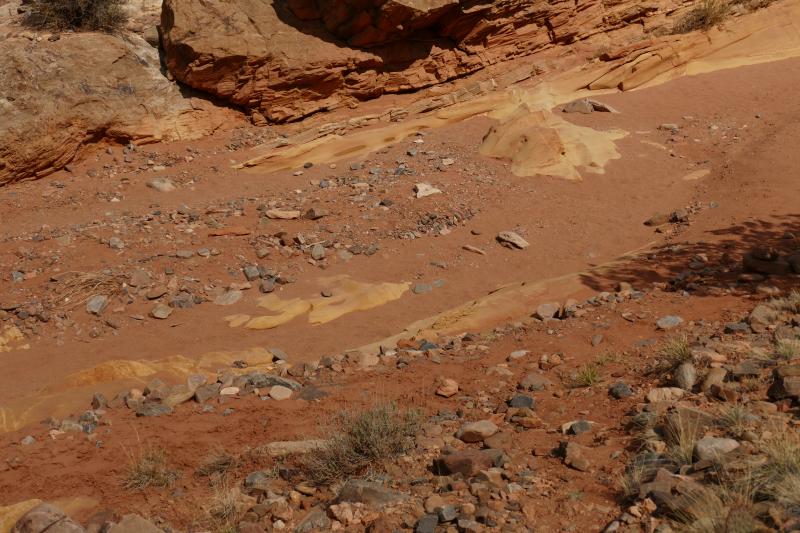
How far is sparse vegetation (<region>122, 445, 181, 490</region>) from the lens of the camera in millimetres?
A: 3643

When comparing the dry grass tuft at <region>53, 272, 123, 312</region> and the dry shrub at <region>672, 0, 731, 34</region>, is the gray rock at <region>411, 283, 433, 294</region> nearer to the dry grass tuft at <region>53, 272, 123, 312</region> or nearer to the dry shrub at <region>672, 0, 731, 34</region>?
the dry grass tuft at <region>53, 272, 123, 312</region>

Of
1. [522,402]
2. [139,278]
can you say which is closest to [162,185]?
[139,278]

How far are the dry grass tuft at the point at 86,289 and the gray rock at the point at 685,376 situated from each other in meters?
6.16

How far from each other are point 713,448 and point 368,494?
174cm

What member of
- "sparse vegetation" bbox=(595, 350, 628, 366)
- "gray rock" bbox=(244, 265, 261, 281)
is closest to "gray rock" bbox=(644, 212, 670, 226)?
"sparse vegetation" bbox=(595, 350, 628, 366)

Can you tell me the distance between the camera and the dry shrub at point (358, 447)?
3450 mm

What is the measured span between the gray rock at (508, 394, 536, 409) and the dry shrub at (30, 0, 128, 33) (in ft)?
40.9

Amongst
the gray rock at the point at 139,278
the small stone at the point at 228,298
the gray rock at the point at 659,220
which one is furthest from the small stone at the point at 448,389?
the gray rock at the point at 659,220

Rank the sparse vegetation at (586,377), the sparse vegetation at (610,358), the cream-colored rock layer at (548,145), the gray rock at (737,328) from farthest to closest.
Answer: the cream-colored rock layer at (548,145) → the sparse vegetation at (610,358) → the gray rock at (737,328) → the sparse vegetation at (586,377)

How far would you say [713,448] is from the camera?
2.75 m

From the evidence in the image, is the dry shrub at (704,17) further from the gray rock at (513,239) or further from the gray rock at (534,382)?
the gray rock at (534,382)

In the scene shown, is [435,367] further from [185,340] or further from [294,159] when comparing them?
[294,159]

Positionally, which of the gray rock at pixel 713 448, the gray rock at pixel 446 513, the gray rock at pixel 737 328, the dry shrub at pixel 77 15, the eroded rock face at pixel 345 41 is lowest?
the gray rock at pixel 737 328

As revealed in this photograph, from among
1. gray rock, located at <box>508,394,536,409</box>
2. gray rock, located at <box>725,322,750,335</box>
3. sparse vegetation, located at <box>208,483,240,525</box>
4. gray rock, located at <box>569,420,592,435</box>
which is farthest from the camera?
gray rock, located at <box>725,322,750,335</box>
